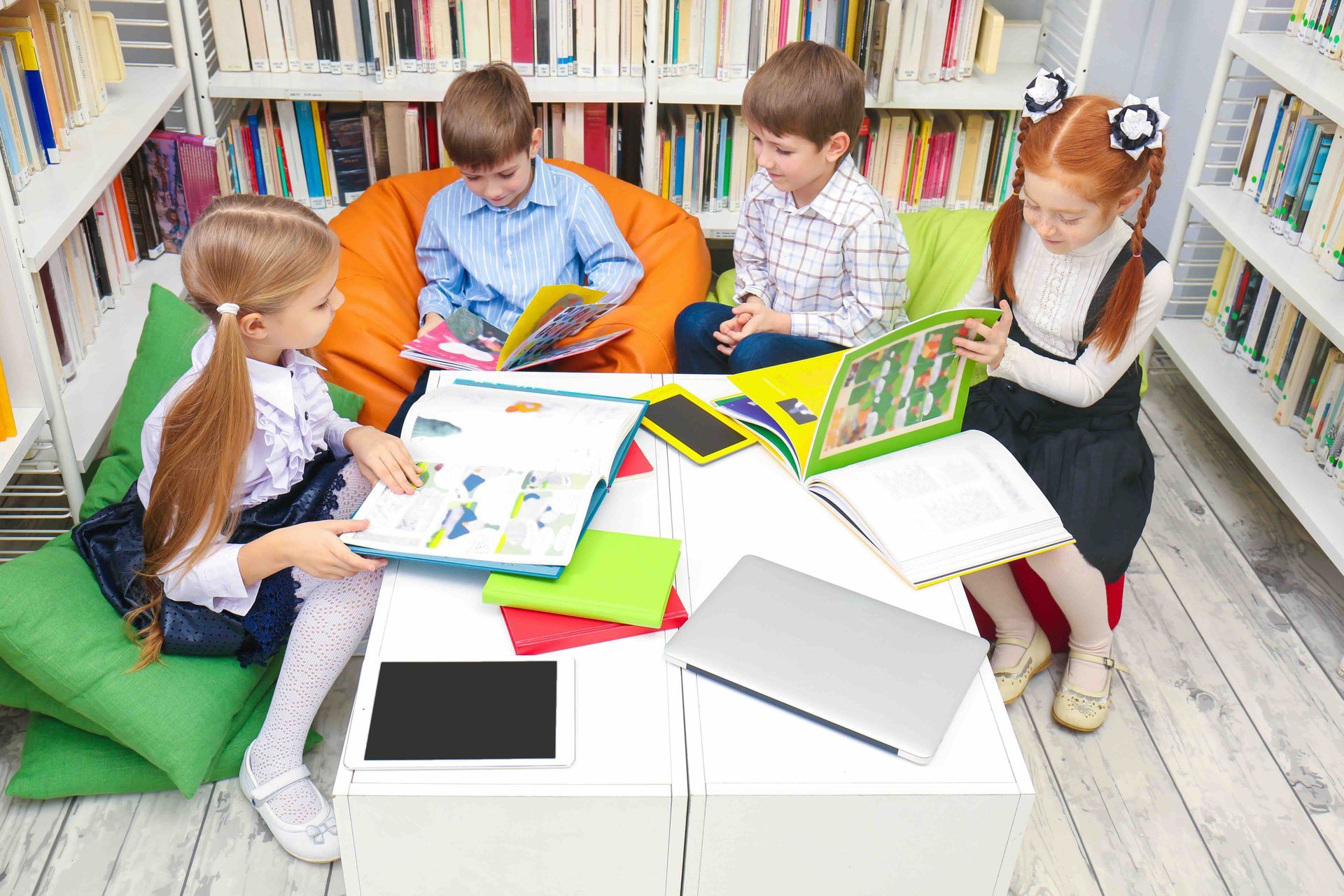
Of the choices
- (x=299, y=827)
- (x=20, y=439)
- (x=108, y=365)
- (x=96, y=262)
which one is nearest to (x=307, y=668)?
(x=299, y=827)

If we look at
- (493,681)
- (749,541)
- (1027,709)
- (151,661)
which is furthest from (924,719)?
(151,661)

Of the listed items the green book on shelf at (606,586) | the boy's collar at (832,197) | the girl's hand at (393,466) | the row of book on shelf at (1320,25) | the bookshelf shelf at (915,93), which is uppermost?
the row of book on shelf at (1320,25)

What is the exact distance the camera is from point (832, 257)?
218cm

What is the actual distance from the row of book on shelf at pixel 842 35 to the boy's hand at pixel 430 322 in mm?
835

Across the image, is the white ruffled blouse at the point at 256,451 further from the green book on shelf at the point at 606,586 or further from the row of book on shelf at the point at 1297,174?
the row of book on shelf at the point at 1297,174

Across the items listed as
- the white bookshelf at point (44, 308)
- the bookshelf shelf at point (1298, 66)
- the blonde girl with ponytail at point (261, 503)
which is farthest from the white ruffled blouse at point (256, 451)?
the bookshelf shelf at point (1298, 66)

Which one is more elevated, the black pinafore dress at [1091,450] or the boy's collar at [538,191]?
the boy's collar at [538,191]

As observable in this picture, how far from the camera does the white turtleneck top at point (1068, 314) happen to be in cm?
175

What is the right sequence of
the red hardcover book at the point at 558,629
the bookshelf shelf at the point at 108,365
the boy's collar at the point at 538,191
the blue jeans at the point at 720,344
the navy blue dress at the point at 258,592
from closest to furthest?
the red hardcover book at the point at 558,629, the navy blue dress at the point at 258,592, the bookshelf shelf at the point at 108,365, the blue jeans at the point at 720,344, the boy's collar at the point at 538,191

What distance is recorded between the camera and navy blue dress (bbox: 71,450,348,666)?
1.63 m

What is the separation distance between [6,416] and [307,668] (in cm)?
63

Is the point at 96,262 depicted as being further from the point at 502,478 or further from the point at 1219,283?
the point at 1219,283

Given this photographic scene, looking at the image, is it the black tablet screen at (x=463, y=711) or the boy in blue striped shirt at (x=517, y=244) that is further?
the boy in blue striped shirt at (x=517, y=244)

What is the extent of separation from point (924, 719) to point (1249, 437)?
1.54 meters
